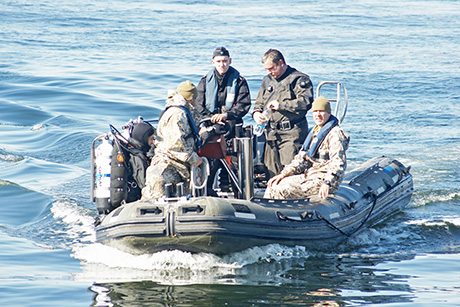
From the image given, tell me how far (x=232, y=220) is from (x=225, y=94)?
68.7 inches

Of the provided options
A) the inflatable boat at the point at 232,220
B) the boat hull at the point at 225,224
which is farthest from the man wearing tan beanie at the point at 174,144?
the boat hull at the point at 225,224

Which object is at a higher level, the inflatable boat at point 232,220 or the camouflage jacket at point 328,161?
the camouflage jacket at point 328,161

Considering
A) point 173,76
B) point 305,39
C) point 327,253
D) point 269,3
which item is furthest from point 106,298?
point 269,3

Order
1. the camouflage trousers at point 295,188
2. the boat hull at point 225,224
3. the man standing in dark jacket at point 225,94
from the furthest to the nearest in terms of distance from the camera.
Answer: the man standing in dark jacket at point 225,94 < the camouflage trousers at point 295,188 < the boat hull at point 225,224

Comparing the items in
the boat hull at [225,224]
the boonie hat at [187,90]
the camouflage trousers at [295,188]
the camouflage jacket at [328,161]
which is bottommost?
the boat hull at [225,224]

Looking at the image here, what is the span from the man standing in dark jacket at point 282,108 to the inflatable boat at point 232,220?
20.9 inches

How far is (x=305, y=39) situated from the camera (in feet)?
74.0

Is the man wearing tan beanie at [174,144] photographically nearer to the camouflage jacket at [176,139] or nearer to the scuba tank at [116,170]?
the camouflage jacket at [176,139]

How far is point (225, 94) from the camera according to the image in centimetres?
749

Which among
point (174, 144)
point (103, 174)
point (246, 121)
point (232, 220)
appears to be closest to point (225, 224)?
point (232, 220)

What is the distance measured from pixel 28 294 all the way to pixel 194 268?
4.99ft

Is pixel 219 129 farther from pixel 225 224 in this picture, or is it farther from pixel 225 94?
pixel 225 224

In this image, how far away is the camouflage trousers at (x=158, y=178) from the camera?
6.51 meters

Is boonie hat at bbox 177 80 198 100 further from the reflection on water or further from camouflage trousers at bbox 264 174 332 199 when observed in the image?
the reflection on water
